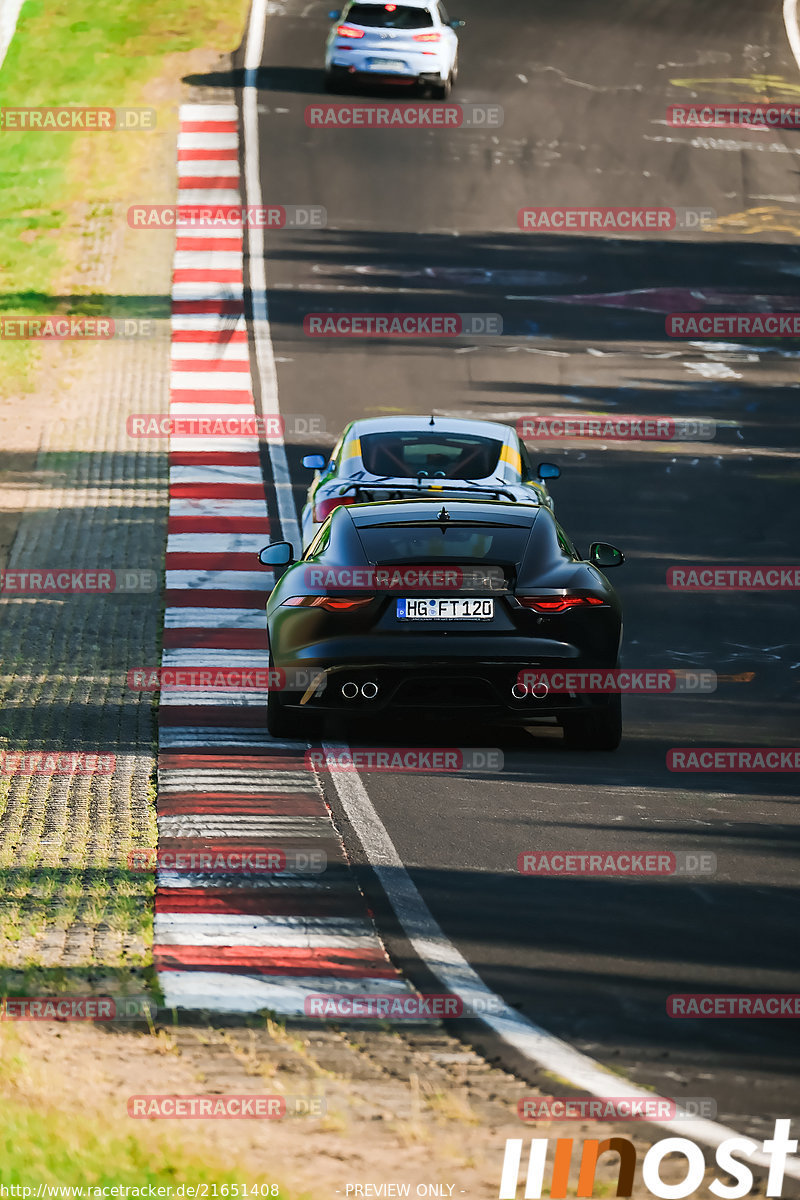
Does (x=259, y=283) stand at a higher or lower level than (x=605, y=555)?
lower

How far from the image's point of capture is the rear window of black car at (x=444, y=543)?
9.66 m

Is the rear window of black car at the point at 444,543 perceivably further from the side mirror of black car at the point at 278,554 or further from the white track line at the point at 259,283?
the white track line at the point at 259,283

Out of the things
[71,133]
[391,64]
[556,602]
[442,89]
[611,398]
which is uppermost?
[556,602]

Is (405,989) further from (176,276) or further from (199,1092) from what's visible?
(176,276)

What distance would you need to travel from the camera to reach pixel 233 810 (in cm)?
870

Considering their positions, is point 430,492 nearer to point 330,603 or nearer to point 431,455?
point 431,455

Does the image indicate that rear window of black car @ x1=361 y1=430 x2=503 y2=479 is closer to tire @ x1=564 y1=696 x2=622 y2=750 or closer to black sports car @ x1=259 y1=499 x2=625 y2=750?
black sports car @ x1=259 y1=499 x2=625 y2=750

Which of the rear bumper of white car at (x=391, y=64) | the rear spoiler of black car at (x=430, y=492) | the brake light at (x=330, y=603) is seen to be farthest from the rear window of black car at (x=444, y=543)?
the rear bumper of white car at (x=391, y=64)

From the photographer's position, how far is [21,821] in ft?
28.2

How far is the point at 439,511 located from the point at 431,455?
2.15m

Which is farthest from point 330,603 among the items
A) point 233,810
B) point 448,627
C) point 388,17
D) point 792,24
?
point 792,24

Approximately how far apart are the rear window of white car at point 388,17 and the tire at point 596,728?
2300cm

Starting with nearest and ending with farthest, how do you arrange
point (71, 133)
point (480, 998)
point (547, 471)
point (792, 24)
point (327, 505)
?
point (480, 998)
point (327, 505)
point (547, 471)
point (71, 133)
point (792, 24)

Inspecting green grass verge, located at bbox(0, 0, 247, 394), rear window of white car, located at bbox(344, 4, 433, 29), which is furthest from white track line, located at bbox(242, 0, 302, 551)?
rear window of white car, located at bbox(344, 4, 433, 29)
